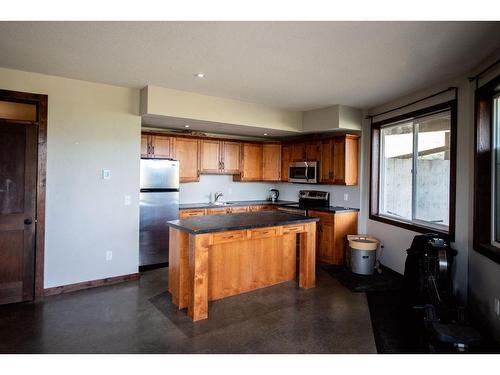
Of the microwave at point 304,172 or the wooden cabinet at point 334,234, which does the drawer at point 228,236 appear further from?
the microwave at point 304,172

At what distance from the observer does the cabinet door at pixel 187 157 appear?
5.10 m

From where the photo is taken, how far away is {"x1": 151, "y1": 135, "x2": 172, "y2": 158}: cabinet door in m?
4.82

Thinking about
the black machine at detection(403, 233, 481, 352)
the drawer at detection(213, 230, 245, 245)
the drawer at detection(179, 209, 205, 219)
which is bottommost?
the black machine at detection(403, 233, 481, 352)

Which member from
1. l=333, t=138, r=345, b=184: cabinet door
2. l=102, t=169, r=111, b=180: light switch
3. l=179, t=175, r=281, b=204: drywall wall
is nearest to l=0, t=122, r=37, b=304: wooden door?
l=102, t=169, r=111, b=180: light switch

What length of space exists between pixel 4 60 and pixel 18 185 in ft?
4.21

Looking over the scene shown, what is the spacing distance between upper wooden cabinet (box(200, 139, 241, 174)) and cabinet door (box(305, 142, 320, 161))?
1.26 metres

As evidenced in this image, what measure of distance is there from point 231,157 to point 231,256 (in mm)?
2532

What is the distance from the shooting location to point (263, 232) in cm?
343

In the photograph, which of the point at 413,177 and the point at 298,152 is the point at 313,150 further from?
the point at 413,177

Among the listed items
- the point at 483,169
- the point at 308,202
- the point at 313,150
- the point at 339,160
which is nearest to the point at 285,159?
the point at 313,150

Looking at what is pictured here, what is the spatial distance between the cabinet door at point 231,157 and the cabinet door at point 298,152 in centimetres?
103

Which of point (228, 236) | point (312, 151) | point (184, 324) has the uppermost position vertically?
point (312, 151)

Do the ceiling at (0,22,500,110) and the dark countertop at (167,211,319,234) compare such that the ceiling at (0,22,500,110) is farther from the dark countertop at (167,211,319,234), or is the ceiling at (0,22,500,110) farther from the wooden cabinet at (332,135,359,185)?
the dark countertop at (167,211,319,234)
